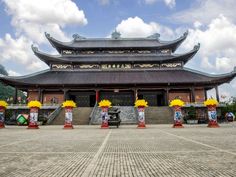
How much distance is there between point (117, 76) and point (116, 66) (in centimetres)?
290

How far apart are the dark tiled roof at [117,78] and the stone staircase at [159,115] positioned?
4.37m

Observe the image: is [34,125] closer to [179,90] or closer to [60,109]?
[60,109]

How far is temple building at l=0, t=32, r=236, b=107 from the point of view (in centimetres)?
2755

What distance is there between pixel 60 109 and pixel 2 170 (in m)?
21.8

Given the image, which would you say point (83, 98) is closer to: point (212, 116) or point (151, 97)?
point (151, 97)

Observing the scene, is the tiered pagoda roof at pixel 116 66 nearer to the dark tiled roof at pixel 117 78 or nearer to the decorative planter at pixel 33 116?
the dark tiled roof at pixel 117 78

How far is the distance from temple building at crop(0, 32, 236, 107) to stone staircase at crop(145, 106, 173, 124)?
4.37 meters

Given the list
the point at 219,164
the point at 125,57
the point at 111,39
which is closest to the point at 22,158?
the point at 219,164

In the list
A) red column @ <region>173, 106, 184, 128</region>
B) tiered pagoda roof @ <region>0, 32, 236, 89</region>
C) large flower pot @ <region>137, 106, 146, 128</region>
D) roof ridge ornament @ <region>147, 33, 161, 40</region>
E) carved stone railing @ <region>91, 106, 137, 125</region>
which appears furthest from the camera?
roof ridge ornament @ <region>147, 33, 161, 40</region>

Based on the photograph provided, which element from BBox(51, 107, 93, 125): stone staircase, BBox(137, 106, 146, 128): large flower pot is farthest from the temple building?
BBox(137, 106, 146, 128): large flower pot

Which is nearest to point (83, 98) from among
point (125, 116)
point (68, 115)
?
point (125, 116)

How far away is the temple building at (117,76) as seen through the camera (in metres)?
27.5

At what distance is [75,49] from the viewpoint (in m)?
34.3

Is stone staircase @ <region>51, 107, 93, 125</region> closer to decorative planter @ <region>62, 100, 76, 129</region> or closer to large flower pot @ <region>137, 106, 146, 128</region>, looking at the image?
decorative planter @ <region>62, 100, 76, 129</region>
